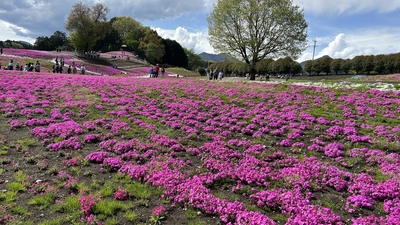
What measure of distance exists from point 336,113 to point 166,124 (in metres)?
12.2

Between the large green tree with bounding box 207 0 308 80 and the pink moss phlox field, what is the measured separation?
2106 cm

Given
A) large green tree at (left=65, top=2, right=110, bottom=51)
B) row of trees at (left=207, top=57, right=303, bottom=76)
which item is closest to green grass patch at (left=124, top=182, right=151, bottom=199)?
row of trees at (left=207, top=57, right=303, bottom=76)

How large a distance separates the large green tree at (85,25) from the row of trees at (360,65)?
70614 millimetres

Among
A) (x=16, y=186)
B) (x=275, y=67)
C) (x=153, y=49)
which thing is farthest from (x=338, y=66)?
(x=16, y=186)

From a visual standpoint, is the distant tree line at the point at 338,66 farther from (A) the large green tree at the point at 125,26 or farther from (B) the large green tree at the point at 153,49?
(A) the large green tree at the point at 125,26

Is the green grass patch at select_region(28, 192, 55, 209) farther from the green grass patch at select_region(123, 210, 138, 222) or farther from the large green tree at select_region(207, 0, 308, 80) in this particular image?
the large green tree at select_region(207, 0, 308, 80)

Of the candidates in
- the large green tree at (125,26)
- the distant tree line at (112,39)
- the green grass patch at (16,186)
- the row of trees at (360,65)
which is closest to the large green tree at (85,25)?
the distant tree line at (112,39)

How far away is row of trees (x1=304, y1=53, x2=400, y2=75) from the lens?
5947 cm

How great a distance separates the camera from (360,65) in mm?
66125

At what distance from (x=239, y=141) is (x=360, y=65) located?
67217mm

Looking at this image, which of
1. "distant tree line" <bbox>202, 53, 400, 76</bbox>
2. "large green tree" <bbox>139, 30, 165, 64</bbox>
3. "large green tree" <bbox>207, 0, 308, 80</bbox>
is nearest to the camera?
"large green tree" <bbox>207, 0, 308, 80</bbox>

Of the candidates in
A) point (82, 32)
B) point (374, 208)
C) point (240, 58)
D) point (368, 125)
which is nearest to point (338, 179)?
point (374, 208)

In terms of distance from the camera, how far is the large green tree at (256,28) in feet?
140

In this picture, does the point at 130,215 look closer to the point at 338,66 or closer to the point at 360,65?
the point at 360,65
